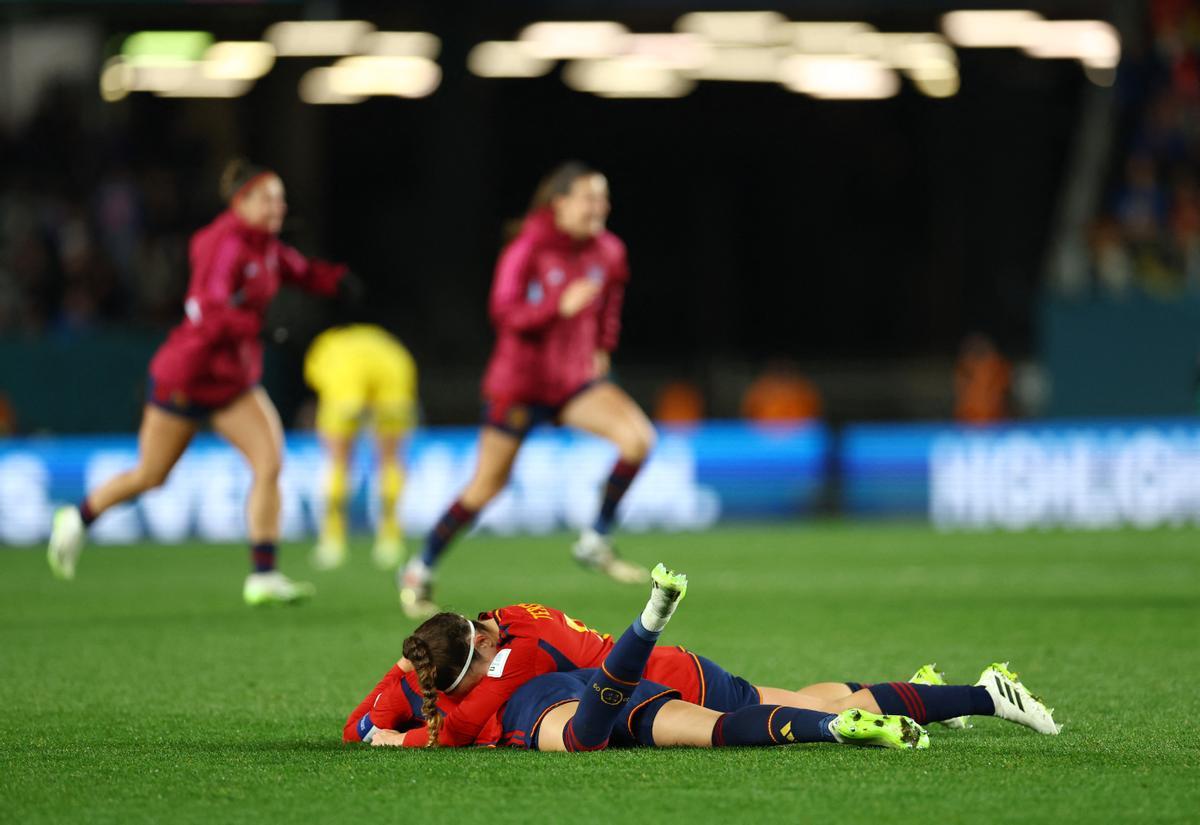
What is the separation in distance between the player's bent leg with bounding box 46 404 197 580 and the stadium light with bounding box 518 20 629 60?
47.1ft

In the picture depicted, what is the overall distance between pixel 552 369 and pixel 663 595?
5299 mm

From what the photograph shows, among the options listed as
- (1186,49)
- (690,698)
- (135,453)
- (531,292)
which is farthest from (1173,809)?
(1186,49)

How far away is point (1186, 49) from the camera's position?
75.3 feet

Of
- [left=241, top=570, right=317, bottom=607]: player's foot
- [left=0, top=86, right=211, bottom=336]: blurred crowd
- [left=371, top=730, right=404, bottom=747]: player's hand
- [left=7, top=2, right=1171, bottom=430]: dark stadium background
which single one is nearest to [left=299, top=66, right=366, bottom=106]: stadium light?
[left=7, top=2, right=1171, bottom=430]: dark stadium background

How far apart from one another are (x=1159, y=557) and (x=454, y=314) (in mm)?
12171

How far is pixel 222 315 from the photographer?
981 centimetres

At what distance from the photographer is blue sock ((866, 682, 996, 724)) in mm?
5773

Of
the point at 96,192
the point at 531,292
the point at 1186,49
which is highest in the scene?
the point at 1186,49

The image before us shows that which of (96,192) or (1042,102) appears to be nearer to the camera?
(96,192)

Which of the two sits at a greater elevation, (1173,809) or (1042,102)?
(1042,102)

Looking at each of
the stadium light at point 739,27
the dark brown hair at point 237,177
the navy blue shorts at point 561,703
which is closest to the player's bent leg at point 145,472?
the dark brown hair at point 237,177

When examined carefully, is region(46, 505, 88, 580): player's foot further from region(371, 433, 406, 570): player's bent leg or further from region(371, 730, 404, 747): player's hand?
region(371, 730, 404, 747): player's hand

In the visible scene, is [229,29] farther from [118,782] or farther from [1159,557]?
[118,782]

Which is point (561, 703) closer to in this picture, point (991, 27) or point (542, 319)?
point (542, 319)
